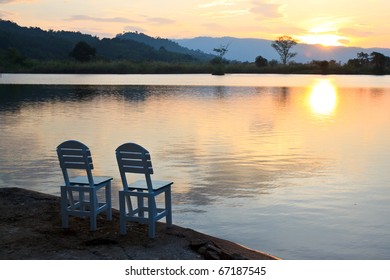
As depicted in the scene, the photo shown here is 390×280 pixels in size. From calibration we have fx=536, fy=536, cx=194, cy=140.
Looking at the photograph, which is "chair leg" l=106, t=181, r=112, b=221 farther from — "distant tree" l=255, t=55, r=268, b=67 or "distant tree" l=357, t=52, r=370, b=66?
"distant tree" l=357, t=52, r=370, b=66

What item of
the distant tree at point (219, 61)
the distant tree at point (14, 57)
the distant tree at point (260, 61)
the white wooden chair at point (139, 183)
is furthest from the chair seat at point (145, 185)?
the distant tree at point (260, 61)

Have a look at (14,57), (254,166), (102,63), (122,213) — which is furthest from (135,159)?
(102,63)

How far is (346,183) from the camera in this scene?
8.86 metres

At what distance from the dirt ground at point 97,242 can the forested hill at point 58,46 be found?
80.2 m

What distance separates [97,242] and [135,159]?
2.84 feet

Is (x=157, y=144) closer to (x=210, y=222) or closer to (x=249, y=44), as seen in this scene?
(x=210, y=222)

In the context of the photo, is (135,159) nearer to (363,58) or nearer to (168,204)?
(168,204)

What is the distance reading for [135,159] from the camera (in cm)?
518

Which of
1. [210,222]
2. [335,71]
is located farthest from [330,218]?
[335,71]

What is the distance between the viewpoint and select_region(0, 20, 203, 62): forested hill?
92.4m

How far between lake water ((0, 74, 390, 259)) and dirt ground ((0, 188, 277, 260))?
0.84 meters

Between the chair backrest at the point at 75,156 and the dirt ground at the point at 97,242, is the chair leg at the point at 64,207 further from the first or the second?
the chair backrest at the point at 75,156

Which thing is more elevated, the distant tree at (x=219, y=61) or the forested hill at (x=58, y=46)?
the forested hill at (x=58, y=46)

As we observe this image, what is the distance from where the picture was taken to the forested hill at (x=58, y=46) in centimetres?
9244
